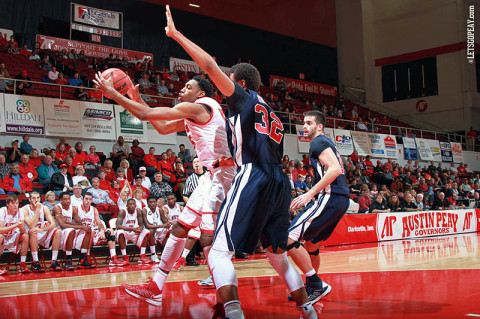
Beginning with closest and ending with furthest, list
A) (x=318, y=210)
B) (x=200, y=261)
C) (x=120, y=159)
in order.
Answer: (x=318, y=210) < (x=200, y=261) < (x=120, y=159)

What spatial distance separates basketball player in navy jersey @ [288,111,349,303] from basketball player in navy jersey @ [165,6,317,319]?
3.37 feet

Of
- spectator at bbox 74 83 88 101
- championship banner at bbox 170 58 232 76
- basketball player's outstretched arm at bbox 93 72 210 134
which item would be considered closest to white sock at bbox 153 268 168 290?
basketball player's outstretched arm at bbox 93 72 210 134

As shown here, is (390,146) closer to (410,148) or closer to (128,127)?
(410,148)

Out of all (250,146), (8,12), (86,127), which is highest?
(8,12)

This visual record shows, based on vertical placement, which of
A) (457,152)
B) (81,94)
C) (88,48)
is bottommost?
(457,152)

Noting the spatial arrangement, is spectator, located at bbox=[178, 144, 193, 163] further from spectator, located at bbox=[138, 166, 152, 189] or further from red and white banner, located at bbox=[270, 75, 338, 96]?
red and white banner, located at bbox=[270, 75, 338, 96]

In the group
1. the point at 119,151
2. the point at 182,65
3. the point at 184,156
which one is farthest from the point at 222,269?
the point at 182,65

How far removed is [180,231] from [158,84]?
15650 mm

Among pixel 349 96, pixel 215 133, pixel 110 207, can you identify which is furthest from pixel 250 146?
pixel 349 96

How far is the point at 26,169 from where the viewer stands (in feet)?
38.8

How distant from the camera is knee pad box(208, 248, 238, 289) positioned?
3240 millimetres

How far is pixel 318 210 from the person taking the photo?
16.5 feet

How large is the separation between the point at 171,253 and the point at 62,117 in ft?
35.4

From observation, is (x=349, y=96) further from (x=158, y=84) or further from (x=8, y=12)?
(x=8, y=12)
